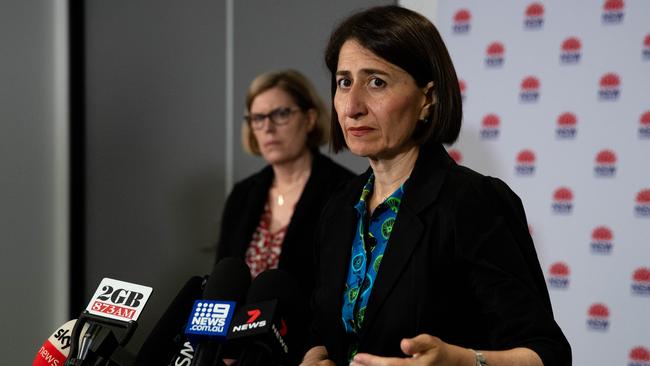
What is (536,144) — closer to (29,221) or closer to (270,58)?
(270,58)

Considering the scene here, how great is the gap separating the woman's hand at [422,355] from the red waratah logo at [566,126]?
1.81 m

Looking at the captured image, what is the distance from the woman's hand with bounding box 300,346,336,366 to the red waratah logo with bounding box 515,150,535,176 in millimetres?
1611

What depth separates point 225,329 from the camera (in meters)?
1.00

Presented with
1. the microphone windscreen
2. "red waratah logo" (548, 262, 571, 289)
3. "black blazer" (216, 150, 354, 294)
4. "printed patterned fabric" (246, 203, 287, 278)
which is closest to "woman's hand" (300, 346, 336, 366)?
the microphone windscreen

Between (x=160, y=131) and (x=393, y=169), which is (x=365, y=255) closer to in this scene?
(x=393, y=169)

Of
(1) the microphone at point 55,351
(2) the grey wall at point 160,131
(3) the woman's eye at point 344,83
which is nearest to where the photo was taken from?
(1) the microphone at point 55,351

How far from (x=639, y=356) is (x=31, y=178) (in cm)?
272

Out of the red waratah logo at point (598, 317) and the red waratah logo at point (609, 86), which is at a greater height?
the red waratah logo at point (609, 86)

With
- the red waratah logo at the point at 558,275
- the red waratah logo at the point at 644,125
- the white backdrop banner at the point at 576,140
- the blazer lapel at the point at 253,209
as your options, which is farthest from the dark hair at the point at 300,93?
the red waratah logo at the point at 644,125

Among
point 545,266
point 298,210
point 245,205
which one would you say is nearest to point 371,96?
point 298,210

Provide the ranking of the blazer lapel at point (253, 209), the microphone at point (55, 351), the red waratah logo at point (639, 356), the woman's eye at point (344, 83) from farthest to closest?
the blazer lapel at point (253, 209)
the red waratah logo at point (639, 356)
the woman's eye at point (344, 83)
the microphone at point (55, 351)

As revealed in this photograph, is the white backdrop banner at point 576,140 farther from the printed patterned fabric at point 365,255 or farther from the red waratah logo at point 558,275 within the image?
the printed patterned fabric at point 365,255

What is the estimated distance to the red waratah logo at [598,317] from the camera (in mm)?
2396

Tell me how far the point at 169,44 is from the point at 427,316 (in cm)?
266
